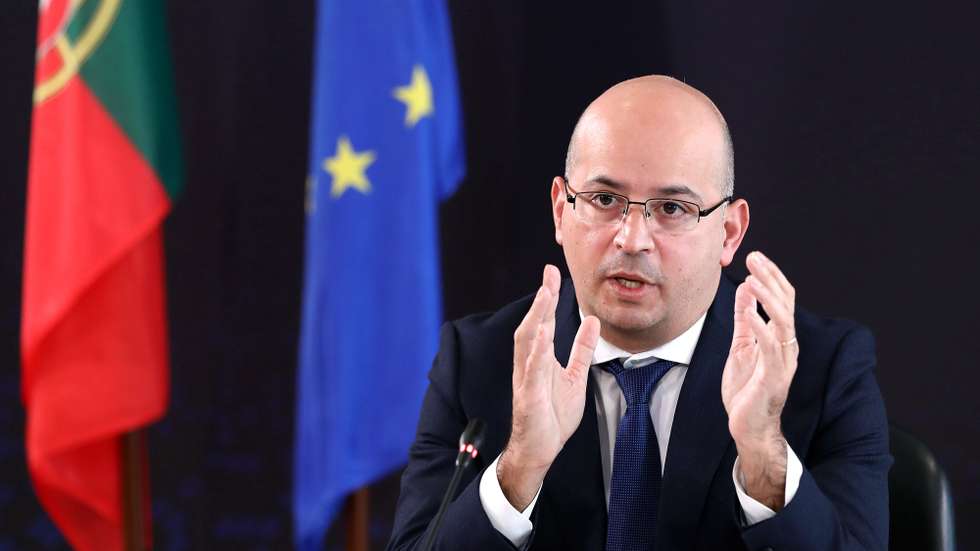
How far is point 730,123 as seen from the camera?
10.1 feet

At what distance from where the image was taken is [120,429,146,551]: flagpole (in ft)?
10.2

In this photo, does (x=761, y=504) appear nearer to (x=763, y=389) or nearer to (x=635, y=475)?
(x=763, y=389)

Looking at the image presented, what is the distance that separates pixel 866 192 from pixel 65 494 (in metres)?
2.32

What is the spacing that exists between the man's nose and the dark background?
1266mm

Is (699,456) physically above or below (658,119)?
below

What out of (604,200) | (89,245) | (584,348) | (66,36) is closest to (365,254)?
(89,245)

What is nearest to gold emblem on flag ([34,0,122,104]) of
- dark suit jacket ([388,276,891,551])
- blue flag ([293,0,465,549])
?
blue flag ([293,0,465,549])

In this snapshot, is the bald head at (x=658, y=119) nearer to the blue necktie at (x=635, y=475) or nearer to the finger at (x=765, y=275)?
the finger at (x=765, y=275)

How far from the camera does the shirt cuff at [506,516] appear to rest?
1694mm

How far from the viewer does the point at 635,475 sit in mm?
1848

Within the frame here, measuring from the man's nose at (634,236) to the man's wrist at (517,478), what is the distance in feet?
1.27

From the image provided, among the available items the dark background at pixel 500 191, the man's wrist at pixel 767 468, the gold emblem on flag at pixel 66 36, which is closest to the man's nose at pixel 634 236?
the man's wrist at pixel 767 468

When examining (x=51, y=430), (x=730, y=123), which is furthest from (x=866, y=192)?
(x=51, y=430)

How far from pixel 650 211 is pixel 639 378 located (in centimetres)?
29
